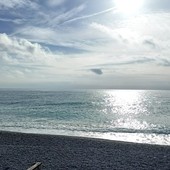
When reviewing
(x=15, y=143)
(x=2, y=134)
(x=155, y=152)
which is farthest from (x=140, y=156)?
Result: (x=2, y=134)

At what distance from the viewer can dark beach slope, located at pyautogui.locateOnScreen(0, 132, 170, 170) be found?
1606 cm

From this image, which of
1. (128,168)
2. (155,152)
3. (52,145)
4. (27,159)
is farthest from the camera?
(52,145)

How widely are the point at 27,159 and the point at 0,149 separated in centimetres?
402

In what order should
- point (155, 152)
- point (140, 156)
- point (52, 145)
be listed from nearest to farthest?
point (140, 156)
point (155, 152)
point (52, 145)

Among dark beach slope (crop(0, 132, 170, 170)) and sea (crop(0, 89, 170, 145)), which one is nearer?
dark beach slope (crop(0, 132, 170, 170))

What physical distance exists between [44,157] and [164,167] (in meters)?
7.25

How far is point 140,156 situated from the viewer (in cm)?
1853

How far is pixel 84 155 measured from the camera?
1850cm

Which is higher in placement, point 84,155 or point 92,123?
point 84,155

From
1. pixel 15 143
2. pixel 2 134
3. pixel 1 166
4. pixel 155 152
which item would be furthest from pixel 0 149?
pixel 155 152

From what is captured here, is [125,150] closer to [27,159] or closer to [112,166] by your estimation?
[112,166]

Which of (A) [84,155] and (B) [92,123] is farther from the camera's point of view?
(B) [92,123]

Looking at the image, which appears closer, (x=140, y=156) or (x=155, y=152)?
(x=140, y=156)

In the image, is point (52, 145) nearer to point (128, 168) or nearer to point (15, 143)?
point (15, 143)
